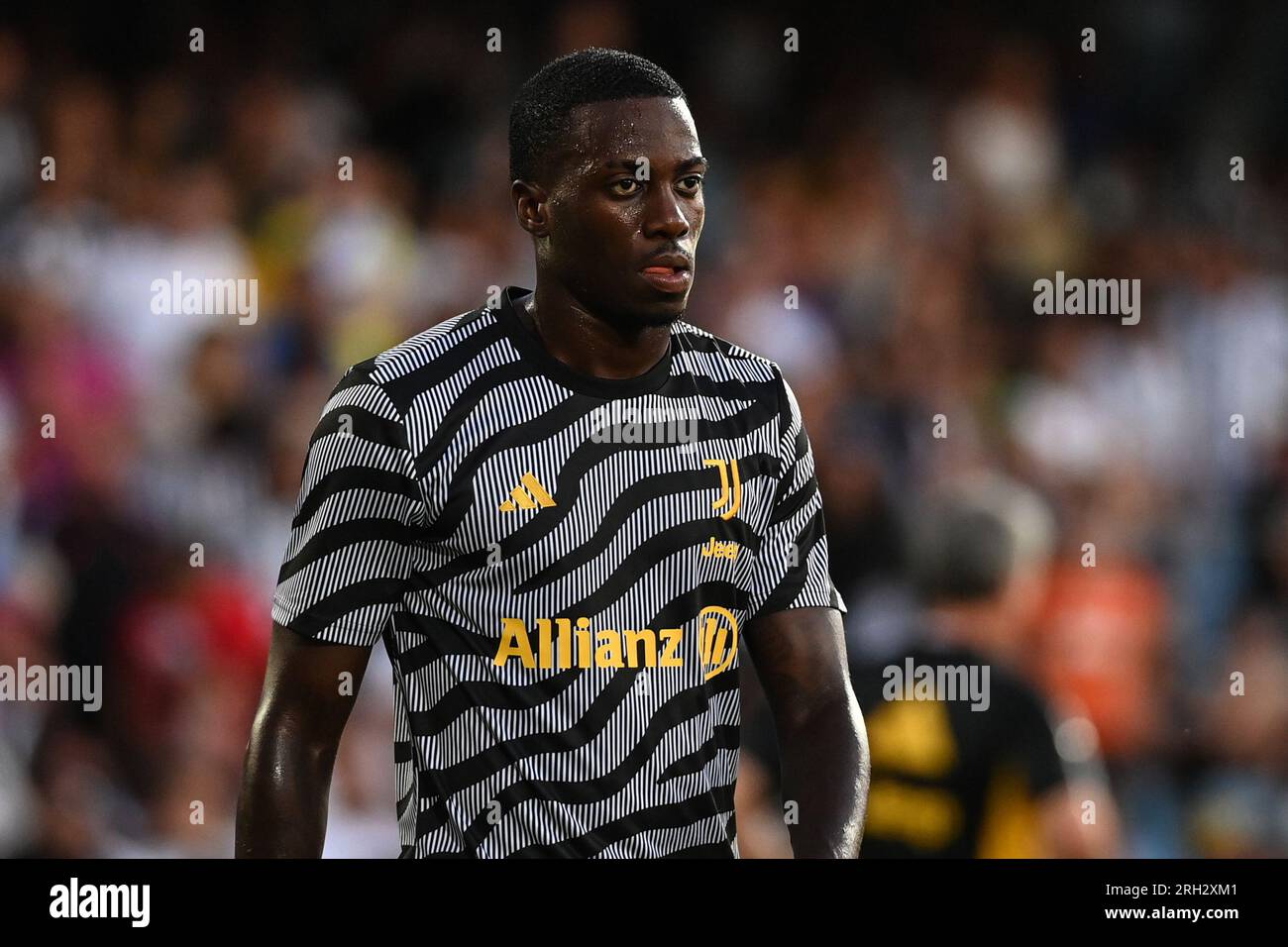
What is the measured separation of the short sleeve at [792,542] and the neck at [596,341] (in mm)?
228

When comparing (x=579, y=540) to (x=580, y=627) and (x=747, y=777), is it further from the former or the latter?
(x=747, y=777)

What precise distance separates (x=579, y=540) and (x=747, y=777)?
2.42 metres

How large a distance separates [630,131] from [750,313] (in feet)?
10.8

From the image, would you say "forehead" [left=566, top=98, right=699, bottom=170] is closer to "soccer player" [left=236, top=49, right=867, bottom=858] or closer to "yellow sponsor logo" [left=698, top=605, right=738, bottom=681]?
"soccer player" [left=236, top=49, right=867, bottom=858]

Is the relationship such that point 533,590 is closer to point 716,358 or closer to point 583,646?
point 583,646

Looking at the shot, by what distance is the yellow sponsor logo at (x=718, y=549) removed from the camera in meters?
2.34

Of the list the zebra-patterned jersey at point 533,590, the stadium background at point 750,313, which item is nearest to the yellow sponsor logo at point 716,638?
the zebra-patterned jersey at point 533,590

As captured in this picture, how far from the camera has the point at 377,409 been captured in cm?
226

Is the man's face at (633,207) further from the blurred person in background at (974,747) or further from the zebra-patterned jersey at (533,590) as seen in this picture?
the blurred person in background at (974,747)

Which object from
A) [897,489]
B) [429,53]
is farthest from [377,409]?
[429,53]

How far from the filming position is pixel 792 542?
2443mm

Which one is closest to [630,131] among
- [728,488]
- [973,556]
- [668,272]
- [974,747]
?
[668,272]

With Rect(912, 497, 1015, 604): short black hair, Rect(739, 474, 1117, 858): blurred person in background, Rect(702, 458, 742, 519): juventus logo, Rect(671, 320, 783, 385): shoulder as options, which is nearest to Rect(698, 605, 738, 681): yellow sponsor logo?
Rect(702, 458, 742, 519): juventus logo

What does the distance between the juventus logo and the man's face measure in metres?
0.22
